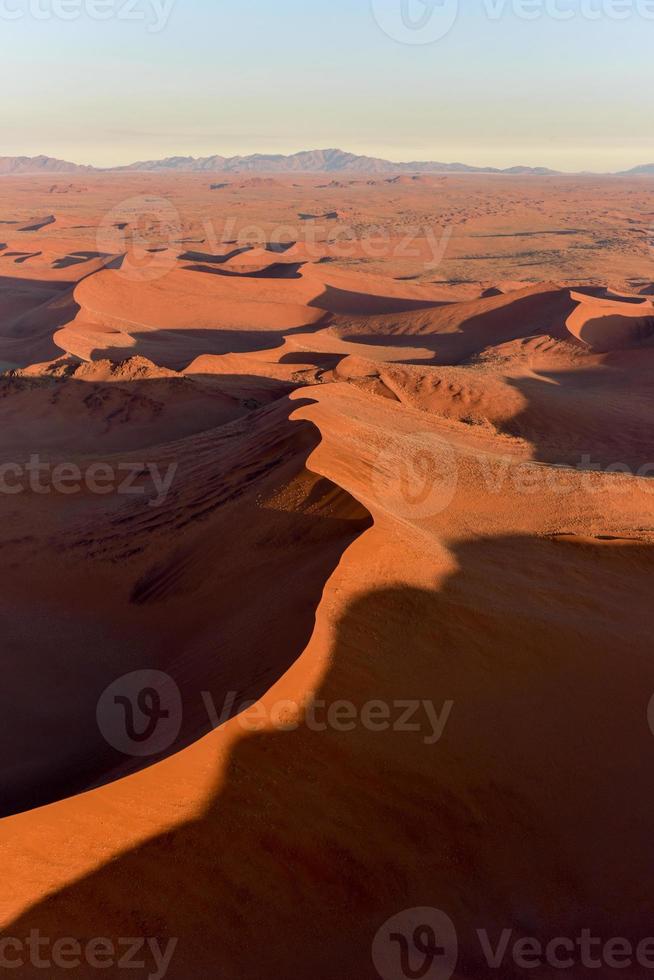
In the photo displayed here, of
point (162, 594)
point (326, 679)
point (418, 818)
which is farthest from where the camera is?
point (162, 594)

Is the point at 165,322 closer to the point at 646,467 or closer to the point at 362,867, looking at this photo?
the point at 646,467

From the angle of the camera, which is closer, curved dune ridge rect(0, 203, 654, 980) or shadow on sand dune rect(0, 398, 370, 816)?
curved dune ridge rect(0, 203, 654, 980)

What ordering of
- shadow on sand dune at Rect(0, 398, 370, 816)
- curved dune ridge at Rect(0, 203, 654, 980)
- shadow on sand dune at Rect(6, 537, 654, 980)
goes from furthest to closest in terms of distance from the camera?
shadow on sand dune at Rect(0, 398, 370, 816)
curved dune ridge at Rect(0, 203, 654, 980)
shadow on sand dune at Rect(6, 537, 654, 980)

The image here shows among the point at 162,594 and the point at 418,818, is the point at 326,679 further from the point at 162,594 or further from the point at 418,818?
the point at 162,594

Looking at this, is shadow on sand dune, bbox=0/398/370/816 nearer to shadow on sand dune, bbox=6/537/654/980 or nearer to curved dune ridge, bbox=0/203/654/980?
curved dune ridge, bbox=0/203/654/980

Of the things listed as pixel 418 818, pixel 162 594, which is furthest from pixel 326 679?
pixel 162 594

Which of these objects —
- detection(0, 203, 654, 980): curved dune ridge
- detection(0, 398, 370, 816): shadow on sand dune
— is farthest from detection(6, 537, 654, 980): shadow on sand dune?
detection(0, 398, 370, 816): shadow on sand dune

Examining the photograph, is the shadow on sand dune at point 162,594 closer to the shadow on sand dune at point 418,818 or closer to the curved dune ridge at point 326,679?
the curved dune ridge at point 326,679
